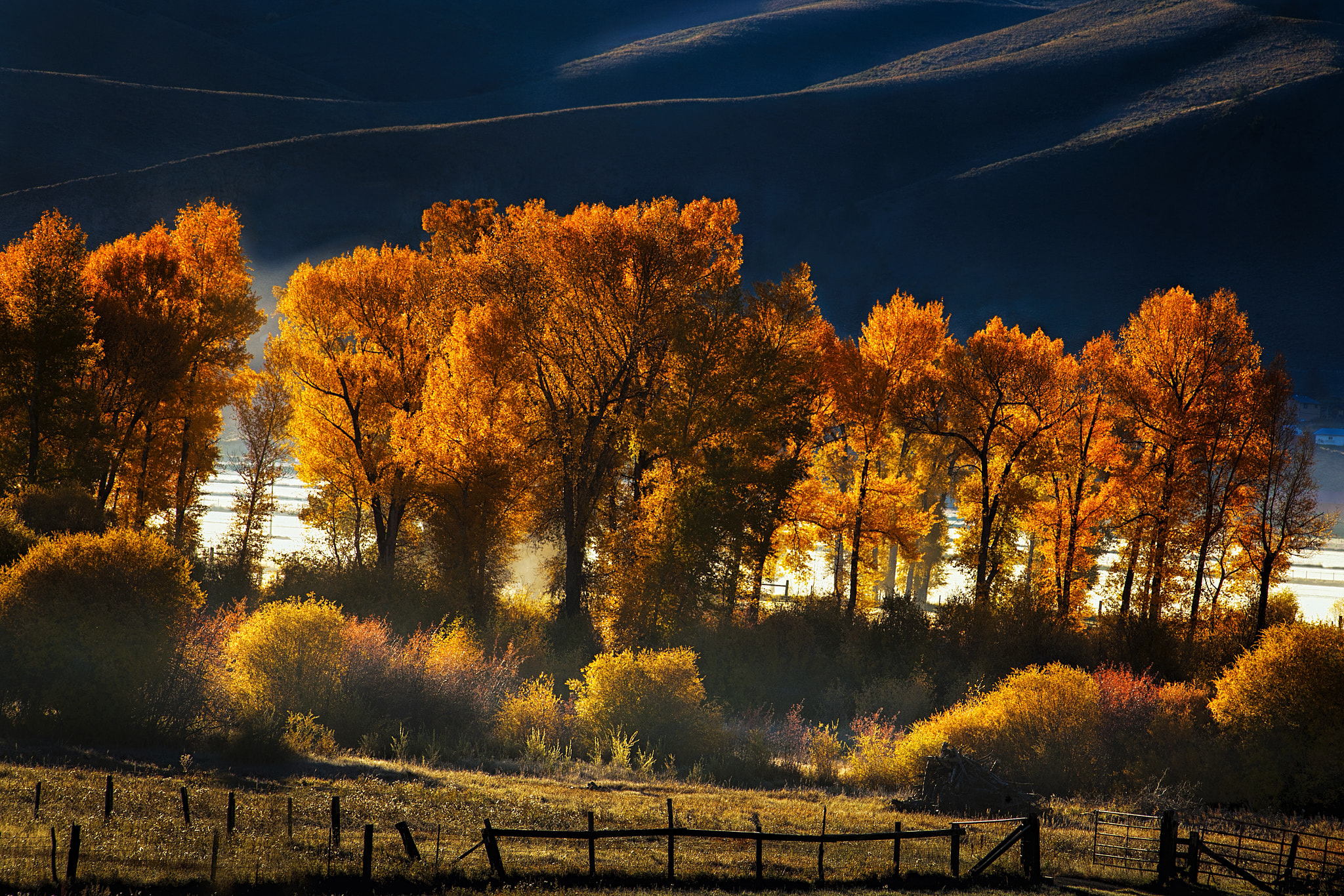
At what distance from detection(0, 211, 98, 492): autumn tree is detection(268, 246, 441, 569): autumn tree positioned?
6.46 meters

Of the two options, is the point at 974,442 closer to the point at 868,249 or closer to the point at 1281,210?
the point at 868,249

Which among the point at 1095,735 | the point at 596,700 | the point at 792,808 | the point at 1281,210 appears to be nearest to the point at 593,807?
the point at 792,808

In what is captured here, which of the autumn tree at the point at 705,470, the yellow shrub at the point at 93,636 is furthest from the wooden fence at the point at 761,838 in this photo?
the autumn tree at the point at 705,470

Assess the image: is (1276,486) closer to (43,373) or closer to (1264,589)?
(1264,589)

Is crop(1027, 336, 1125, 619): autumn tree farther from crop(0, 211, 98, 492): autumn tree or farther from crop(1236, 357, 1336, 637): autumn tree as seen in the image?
crop(0, 211, 98, 492): autumn tree

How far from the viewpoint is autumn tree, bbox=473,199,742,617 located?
31766 millimetres

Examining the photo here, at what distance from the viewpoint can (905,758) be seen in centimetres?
2392

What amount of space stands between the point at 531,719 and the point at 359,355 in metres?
17.0

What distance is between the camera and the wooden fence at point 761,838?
13.1 meters

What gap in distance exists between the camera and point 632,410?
32.5 m

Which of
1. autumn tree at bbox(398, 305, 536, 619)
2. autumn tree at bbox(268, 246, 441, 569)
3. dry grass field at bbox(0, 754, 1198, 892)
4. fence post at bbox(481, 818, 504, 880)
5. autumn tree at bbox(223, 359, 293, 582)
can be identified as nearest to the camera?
dry grass field at bbox(0, 754, 1198, 892)

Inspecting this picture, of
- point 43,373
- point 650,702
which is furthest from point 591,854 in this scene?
point 43,373

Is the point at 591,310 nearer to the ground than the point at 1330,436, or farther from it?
nearer to the ground

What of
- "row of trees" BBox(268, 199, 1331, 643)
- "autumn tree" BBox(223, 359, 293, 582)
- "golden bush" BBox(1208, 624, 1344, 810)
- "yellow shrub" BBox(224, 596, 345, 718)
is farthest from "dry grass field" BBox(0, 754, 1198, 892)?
"autumn tree" BBox(223, 359, 293, 582)
